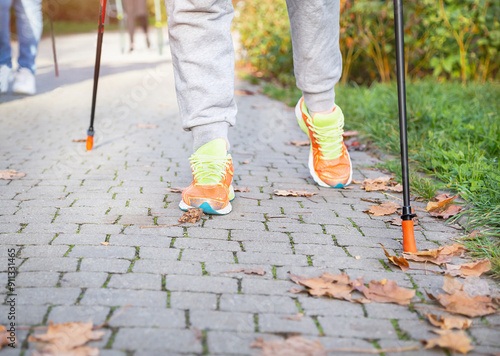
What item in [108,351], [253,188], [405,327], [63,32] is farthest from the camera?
[63,32]

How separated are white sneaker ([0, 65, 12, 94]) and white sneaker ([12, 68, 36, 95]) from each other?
98 mm

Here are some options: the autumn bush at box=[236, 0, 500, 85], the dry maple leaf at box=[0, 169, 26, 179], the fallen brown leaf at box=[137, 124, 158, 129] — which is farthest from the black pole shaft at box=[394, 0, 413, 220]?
the autumn bush at box=[236, 0, 500, 85]

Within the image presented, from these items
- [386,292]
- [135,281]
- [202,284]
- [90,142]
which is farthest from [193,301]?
[90,142]

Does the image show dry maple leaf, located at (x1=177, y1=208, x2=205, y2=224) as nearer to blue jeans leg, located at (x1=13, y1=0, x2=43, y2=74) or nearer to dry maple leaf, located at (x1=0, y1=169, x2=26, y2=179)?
dry maple leaf, located at (x1=0, y1=169, x2=26, y2=179)

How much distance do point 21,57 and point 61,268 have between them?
4.31m

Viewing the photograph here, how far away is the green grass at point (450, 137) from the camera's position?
8.13 ft

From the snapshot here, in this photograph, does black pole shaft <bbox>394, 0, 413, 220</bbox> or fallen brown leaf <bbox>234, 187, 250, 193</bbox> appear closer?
black pole shaft <bbox>394, 0, 413, 220</bbox>

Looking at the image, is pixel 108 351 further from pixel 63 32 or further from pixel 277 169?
pixel 63 32

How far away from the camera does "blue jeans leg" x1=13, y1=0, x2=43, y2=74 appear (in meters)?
5.52

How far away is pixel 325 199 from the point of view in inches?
109

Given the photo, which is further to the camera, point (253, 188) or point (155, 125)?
point (155, 125)

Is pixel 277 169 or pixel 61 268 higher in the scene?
pixel 61 268

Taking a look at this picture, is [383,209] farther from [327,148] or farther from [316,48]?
[316,48]

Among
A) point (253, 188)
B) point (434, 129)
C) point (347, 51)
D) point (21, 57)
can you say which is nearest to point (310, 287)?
point (253, 188)
